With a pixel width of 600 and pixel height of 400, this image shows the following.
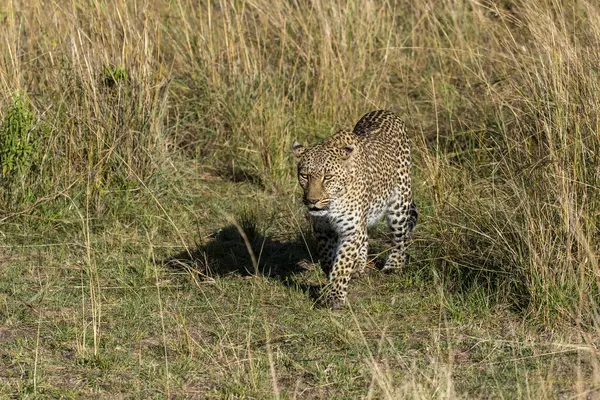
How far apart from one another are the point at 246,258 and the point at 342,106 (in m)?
2.10

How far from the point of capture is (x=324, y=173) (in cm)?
639

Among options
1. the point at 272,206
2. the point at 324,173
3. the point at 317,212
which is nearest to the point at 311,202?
the point at 317,212

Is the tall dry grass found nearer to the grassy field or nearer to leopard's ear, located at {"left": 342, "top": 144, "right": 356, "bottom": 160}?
the grassy field

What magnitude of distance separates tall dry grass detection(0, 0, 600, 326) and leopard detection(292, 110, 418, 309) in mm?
239

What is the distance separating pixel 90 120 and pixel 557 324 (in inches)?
143

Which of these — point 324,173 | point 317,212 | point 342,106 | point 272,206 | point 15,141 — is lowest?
point 272,206

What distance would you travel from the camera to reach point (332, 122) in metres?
9.10

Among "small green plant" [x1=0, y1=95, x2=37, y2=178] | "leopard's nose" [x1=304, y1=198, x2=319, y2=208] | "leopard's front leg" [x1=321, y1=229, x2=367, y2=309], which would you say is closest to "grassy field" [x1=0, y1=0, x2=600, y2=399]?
"small green plant" [x1=0, y1=95, x2=37, y2=178]

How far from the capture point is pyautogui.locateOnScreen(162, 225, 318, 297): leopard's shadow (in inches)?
279

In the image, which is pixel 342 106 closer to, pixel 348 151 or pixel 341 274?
pixel 348 151

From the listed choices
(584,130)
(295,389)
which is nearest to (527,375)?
(295,389)

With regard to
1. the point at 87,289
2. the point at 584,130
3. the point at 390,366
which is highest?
the point at 584,130

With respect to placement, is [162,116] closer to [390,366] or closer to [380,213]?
[380,213]

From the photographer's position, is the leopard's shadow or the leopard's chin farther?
the leopard's shadow
